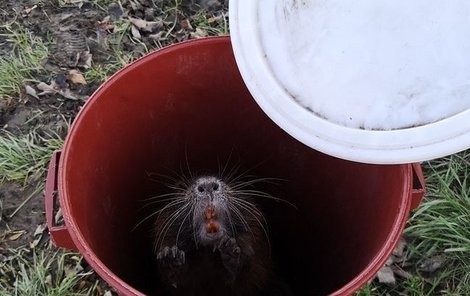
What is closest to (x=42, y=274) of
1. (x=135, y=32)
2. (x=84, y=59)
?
(x=84, y=59)

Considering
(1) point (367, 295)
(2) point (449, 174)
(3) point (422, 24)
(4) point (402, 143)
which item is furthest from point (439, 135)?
(2) point (449, 174)

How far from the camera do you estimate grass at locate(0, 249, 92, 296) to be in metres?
2.40

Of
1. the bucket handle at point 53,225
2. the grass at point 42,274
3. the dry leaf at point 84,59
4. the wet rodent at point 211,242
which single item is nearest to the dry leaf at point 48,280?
the grass at point 42,274

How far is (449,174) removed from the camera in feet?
8.56

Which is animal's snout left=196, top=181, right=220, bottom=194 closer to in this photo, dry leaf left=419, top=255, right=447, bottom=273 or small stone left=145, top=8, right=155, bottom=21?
dry leaf left=419, top=255, right=447, bottom=273

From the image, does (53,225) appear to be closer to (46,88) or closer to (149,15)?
(46,88)

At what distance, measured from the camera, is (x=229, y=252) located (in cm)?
200

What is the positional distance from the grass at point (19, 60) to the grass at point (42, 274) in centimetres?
76

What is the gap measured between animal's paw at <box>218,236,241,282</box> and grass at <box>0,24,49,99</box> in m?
1.35

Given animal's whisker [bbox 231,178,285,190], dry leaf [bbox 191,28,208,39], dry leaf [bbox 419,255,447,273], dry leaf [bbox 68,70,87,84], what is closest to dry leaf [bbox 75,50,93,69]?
dry leaf [bbox 68,70,87,84]

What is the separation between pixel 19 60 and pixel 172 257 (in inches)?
55.9

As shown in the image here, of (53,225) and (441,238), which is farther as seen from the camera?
(441,238)

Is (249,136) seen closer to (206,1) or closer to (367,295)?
(367,295)

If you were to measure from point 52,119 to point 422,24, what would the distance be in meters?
1.86
